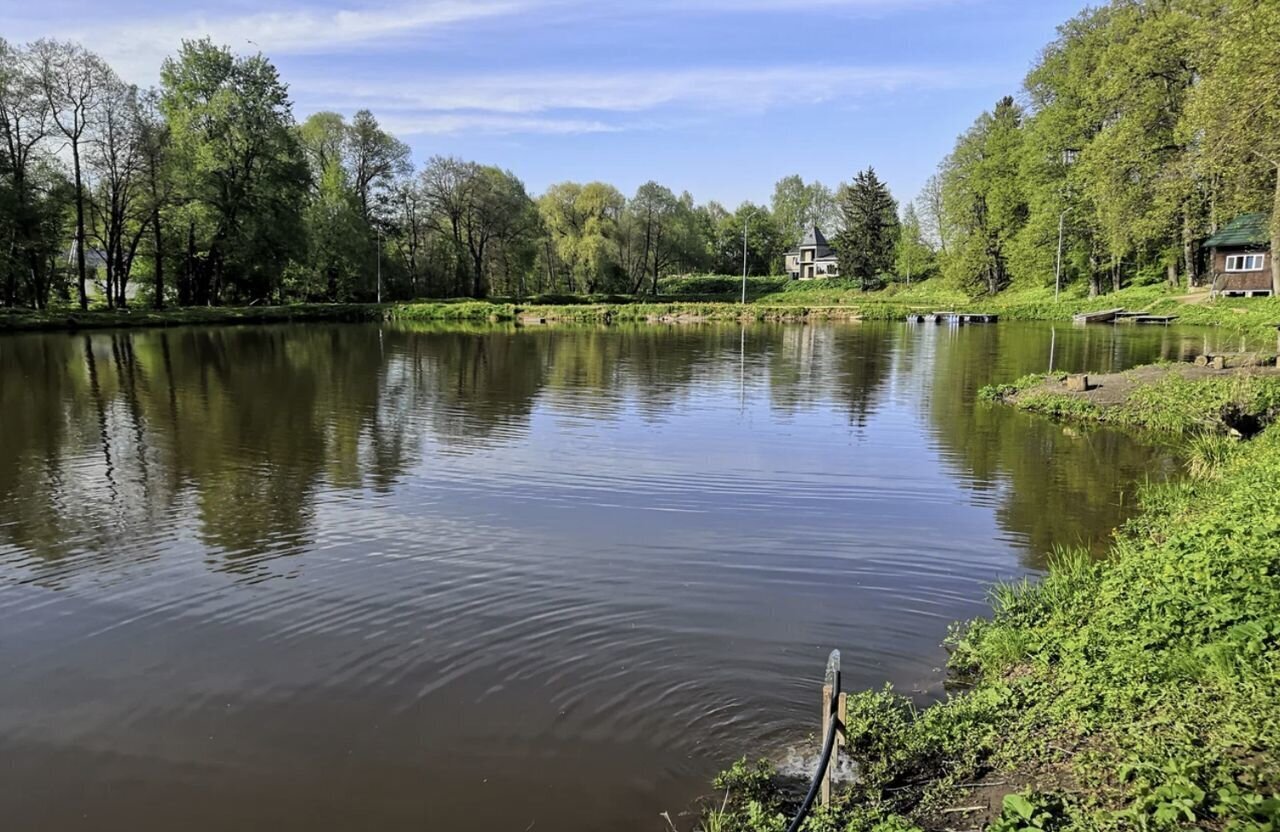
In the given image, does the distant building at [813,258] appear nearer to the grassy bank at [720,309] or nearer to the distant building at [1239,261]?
the grassy bank at [720,309]

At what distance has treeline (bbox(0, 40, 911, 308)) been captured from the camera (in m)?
50.9

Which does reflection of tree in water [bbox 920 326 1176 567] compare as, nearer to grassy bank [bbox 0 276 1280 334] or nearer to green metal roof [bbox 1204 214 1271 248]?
grassy bank [bbox 0 276 1280 334]

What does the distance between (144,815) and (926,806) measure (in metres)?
4.96

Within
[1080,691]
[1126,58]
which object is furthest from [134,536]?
[1126,58]

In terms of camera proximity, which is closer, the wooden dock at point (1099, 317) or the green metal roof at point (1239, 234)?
the green metal roof at point (1239, 234)

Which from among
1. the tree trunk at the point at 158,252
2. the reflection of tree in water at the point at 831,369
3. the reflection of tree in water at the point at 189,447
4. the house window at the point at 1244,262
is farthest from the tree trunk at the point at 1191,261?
the tree trunk at the point at 158,252

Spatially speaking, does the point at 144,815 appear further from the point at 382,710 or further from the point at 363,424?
the point at 363,424

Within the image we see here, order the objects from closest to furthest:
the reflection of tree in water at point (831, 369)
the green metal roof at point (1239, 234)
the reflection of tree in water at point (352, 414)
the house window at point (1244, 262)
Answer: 1. the reflection of tree in water at point (352, 414)
2. the reflection of tree in water at point (831, 369)
3. the green metal roof at point (1239, 234)
4. the house window at point (1244, 262)

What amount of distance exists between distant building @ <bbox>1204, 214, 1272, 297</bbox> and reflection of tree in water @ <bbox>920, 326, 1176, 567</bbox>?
32.8m

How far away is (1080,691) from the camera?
5.36m

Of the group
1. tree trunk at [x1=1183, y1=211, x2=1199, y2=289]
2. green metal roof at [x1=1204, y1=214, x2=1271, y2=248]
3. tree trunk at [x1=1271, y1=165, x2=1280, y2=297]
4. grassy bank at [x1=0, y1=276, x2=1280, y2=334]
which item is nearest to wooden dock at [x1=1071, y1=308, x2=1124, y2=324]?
grassy bank at [x1=0, y1=276, x2=1280, y2=334]

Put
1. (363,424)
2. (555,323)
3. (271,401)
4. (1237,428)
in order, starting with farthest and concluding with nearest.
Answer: (555,323) < (271,401) < (363,424) < (1237,428)

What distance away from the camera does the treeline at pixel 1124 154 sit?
2316cm

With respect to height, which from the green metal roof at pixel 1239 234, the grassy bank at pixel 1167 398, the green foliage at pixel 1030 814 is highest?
the green metal roof at pixel 1239 234
